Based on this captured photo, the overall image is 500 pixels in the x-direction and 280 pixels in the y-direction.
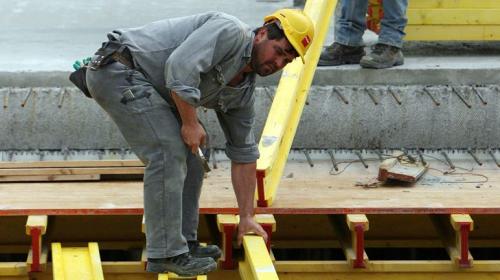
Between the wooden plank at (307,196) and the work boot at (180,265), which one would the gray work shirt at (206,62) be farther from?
the wooden plank at (307,196)

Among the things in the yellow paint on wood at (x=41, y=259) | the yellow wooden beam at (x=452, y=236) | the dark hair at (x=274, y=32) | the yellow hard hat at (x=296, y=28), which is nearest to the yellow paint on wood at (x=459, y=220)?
the yellow wooden beam at (x=452, y=236)

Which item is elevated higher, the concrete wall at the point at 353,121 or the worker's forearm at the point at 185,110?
the worker's forearm at the point at 185,110

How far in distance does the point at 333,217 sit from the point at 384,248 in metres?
0.51

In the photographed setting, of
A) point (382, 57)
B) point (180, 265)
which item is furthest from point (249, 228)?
point (382, 57)

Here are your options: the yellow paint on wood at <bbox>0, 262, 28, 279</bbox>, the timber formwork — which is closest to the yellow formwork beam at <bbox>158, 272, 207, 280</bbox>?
the timber formwork

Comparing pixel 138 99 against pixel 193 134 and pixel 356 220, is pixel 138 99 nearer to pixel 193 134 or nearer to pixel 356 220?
pixel 193 134

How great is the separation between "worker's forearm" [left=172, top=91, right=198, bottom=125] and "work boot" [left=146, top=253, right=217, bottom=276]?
77cm

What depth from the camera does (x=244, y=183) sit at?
6172 millimetres

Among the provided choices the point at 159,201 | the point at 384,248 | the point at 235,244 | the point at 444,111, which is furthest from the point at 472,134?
the point at 159,201

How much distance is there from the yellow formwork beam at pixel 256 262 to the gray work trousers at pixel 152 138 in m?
0.40

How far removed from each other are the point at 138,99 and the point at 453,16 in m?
4.03

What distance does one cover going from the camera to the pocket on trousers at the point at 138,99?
18.5ft

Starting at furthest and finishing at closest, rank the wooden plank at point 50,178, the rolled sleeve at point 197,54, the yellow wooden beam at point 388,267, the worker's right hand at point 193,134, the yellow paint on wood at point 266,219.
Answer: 1. the wooden plank at point 50,178
2. the yellow wooden beam at point 388,267
3. the yellow paint on wood at point 266,219
4. the worker's right hand at point 193,134
5. the rolled sleeve at point 197,54

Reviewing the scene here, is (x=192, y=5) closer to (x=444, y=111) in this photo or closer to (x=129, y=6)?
(x=129, y=6)
